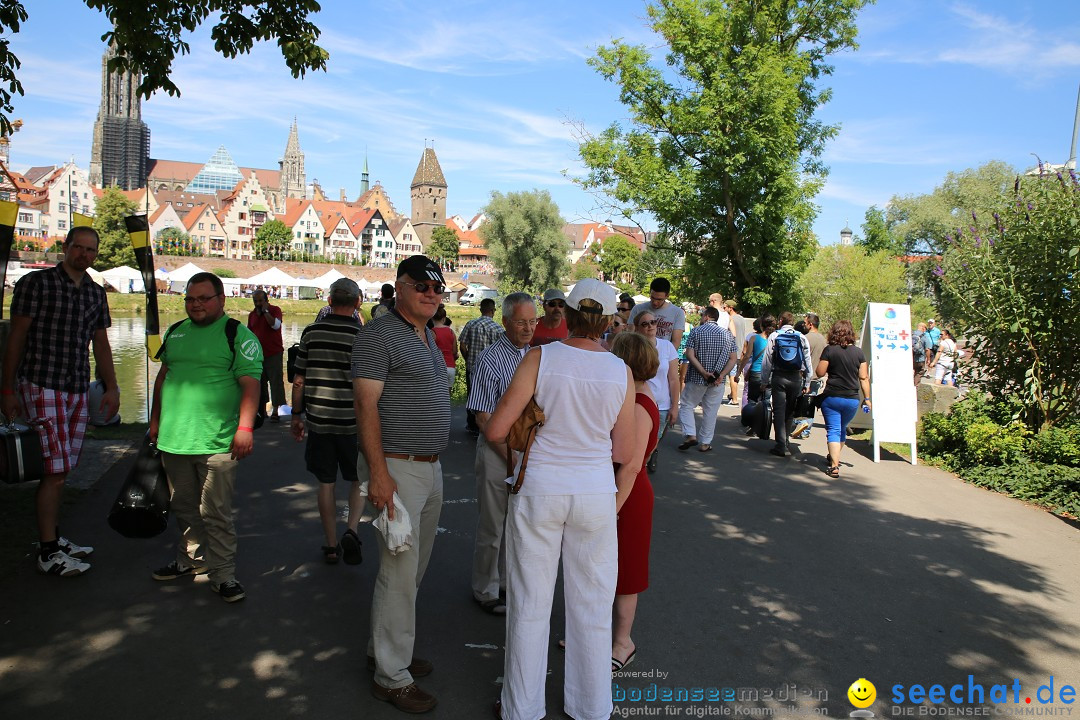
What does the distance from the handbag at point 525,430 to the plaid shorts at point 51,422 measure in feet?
10.7

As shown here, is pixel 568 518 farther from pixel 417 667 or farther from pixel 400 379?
pixel 417 667

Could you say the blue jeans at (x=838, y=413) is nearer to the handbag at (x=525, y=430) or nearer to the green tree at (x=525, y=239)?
the handbag at (x=525, y=430)

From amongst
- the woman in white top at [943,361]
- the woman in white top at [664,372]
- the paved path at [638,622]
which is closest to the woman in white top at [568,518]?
the paved path at [638,622]

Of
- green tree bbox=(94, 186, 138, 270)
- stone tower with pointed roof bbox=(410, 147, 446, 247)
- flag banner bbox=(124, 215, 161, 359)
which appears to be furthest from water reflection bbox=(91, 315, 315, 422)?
stone tower with pointed roof bbox=(410, 147, 446, 247)

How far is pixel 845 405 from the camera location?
9086mm

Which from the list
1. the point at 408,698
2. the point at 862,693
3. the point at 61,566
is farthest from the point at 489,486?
the point at 61,566

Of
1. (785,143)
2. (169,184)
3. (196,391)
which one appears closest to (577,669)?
(196,391)

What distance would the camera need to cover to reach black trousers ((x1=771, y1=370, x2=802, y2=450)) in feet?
32.2

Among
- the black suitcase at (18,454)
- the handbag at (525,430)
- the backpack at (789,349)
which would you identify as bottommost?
the black suitcase at (18,454)

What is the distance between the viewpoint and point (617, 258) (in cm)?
11031

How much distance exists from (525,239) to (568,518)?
211ft

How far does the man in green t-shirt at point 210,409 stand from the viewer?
4.49 m

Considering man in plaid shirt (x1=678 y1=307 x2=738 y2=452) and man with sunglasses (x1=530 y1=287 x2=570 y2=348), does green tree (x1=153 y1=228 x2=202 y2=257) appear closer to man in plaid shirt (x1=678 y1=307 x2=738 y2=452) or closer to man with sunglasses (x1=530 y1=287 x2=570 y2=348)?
man in plaid shirt (x1=678 y1=307 x2=738 y2=452)

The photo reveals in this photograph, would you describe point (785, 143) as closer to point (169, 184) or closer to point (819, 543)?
point (819, 543)
